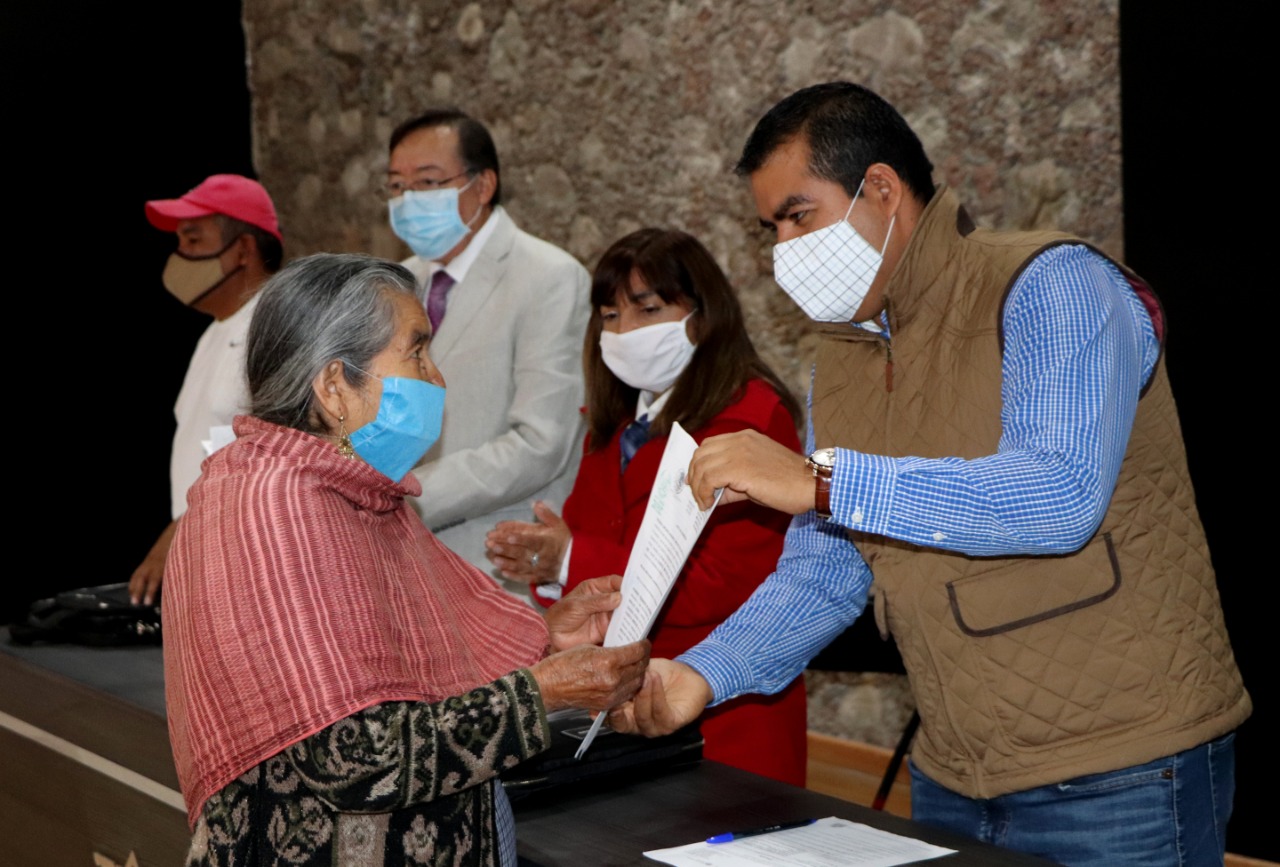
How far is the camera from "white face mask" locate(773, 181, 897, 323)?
2049 millimetres

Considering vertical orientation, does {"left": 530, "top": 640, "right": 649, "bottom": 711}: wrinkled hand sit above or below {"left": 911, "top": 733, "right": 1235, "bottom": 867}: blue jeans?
above

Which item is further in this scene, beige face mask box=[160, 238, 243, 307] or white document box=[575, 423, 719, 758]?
beige face mask box=[160, 238, 243, 307]

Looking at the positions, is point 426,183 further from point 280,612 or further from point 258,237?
point 280,612

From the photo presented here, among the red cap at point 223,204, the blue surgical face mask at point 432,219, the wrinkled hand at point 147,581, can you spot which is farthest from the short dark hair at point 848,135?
the red cap at point 223,204

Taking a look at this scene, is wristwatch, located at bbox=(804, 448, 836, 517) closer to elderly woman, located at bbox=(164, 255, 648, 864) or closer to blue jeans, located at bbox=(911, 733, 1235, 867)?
elderly woman, located at bbox=(164, 255, 648, 864)

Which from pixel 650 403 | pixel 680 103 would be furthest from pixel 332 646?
pixel 680 103

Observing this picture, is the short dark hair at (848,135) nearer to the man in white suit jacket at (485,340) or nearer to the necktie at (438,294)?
the man in white suit jacket at (485,340)

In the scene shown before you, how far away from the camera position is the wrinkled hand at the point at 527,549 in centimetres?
274

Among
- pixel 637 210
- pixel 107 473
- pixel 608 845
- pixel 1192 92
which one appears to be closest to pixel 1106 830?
pixel 608 845

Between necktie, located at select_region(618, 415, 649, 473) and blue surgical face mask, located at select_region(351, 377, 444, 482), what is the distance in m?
1.11

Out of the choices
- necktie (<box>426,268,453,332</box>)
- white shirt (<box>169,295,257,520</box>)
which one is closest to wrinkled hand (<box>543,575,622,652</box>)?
necktie (<box>426,268,453,332</box>)

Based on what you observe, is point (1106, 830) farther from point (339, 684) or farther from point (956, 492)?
point (339, 684)

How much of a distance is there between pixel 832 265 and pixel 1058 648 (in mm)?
645

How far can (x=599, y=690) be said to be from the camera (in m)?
1.77
